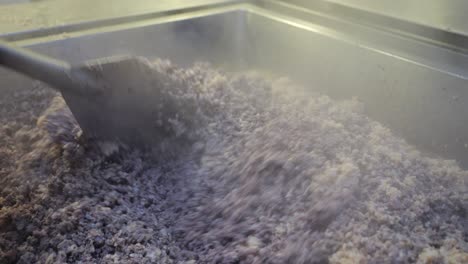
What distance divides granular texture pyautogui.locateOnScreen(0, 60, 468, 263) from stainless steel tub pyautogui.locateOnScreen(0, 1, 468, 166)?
0.13 meters

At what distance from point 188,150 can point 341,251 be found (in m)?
0.66

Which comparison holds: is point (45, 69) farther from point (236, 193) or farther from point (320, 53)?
point (320, 53)

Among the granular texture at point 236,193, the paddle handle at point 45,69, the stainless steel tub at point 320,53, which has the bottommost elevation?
the granular texture at point 236,193

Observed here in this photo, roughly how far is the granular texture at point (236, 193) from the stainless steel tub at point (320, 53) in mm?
126

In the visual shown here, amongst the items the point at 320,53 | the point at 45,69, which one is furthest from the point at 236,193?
the point at 320,53

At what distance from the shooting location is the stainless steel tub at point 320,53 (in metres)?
1.51

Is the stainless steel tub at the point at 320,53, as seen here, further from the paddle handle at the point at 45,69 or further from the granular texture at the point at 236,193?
the paddle handle at the point at 45,69

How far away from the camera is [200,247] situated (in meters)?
1.22

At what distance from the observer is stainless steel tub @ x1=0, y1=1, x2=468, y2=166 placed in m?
1.51

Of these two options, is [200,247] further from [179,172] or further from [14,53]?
[14,53]

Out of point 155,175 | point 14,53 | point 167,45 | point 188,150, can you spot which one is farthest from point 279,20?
point 14,53

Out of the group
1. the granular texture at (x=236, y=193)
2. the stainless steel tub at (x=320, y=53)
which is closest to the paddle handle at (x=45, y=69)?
the granular texture at (x=236, y=193)

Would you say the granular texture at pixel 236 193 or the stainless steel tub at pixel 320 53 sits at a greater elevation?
the stainless steel tub at pixel 320 53

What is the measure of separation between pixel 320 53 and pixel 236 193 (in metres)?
0.81
